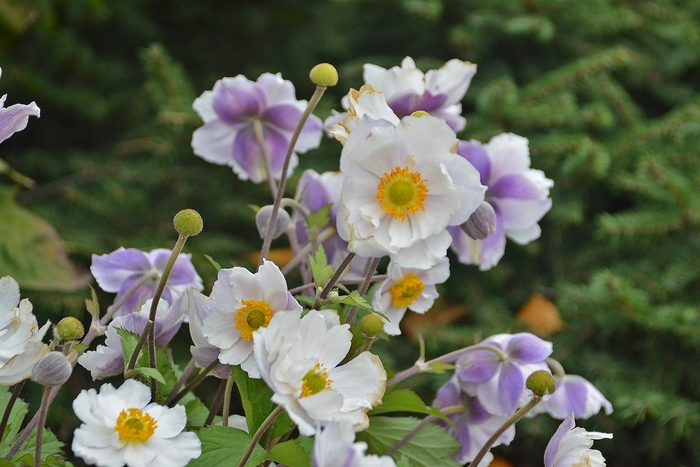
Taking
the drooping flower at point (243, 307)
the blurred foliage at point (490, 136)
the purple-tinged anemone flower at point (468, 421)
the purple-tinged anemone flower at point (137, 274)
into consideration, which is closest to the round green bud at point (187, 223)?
the drooping flower at point (243, 307)

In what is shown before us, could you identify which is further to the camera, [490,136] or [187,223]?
[490,136]

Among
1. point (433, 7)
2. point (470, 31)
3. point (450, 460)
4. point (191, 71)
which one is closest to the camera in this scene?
Result: point (450, 460)

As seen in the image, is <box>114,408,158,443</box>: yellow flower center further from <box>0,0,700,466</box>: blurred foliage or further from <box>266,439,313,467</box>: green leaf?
<box>0,0,700,466</box>: blurred foliage

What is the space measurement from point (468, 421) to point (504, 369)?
0.20 ft

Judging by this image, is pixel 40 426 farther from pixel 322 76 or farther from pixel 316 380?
pixel 322 76

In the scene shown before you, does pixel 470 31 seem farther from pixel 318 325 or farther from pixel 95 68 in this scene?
pixel 318 325

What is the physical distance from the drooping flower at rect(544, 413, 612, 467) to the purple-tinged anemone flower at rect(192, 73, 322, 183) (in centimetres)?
28

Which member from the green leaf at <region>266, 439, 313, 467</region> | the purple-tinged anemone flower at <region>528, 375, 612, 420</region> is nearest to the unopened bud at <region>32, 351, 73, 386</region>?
the green leaf at <region>266, 439, 313, 467</region>

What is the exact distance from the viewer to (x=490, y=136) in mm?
1078

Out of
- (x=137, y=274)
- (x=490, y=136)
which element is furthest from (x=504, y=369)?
(x=490, y=136)

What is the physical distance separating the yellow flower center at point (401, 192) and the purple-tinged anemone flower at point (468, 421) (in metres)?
0.19

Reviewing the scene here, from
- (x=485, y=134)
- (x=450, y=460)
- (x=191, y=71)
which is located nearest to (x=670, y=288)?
(x=485, y=134)

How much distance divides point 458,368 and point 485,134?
2.11 feet

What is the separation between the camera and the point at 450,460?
1.58 feet
